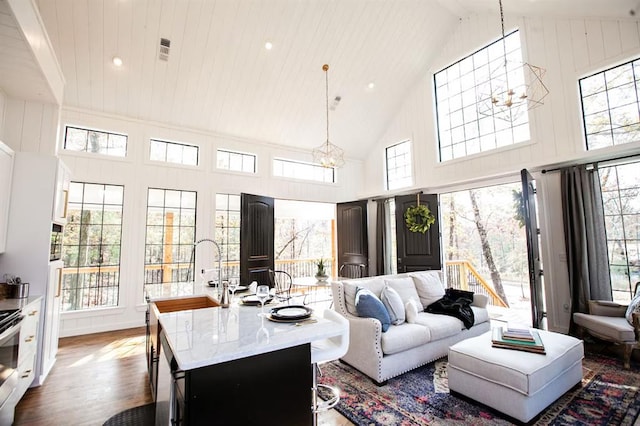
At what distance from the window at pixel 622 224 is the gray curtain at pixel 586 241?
17 centimetres

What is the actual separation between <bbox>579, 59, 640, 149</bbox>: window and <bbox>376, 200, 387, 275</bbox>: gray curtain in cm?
370

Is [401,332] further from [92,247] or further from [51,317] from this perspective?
[92,247]

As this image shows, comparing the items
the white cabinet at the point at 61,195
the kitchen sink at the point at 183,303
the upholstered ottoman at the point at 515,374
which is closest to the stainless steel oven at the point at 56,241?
the white cabinet at the point at 61,195

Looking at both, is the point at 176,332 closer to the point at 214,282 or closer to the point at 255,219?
the point at 214,282

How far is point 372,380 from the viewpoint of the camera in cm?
293

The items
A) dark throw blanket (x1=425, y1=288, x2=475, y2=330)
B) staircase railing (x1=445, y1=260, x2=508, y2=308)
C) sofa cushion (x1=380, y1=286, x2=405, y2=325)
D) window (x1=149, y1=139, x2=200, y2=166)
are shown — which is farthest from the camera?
→ staircase railing (x1=445, y1=260, x2=508, y2=308)

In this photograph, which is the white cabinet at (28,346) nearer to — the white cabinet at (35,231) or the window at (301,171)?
the white cabinet at (35,231)

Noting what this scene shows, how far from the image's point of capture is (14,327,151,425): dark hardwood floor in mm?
2471

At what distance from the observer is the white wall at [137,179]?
4617mm

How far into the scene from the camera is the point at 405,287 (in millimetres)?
3836

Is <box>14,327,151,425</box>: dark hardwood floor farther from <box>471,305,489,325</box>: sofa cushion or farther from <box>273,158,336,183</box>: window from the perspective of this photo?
<box>273,158,336,183</box>: window

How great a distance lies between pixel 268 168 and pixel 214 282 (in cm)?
358

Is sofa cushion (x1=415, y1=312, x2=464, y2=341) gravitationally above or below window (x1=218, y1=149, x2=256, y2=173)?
below

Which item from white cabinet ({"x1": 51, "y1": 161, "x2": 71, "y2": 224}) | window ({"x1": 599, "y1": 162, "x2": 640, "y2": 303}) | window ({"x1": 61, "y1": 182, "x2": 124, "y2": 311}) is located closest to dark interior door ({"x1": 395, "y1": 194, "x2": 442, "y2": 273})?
window ({"x1": 599, "y1": 162, "x2": 640, "y2": 303})
